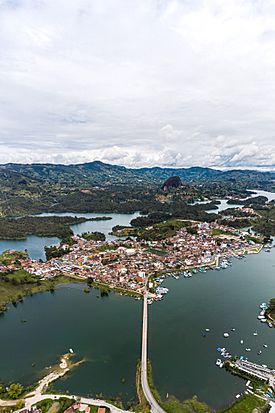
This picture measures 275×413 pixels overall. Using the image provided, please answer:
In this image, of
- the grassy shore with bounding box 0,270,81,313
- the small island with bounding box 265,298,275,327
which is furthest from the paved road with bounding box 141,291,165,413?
the grassy shore with bounding box 0,270,81,313

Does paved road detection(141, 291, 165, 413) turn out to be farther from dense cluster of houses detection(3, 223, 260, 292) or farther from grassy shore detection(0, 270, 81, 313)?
grassy shore detection(0, 270, 81, 313)

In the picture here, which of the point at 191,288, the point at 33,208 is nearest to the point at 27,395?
the point at 191,288

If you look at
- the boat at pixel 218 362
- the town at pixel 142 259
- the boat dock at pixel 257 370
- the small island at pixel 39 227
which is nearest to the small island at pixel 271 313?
the boat dock at pixel 257 370

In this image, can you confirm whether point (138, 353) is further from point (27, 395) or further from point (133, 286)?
point (133, 286)

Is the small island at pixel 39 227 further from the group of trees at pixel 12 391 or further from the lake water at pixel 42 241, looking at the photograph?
the group of trees at pixel 12 391

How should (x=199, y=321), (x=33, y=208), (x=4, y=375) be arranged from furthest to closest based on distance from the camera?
(x=33, y=208) → (x=199, y=321) → (x=4, y=375)

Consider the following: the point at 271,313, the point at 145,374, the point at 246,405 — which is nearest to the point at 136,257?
the point at 271,313

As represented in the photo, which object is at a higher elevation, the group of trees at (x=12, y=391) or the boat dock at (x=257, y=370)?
the boat dock at (x=257, y=370)

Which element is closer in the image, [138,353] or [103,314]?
[138,353]
